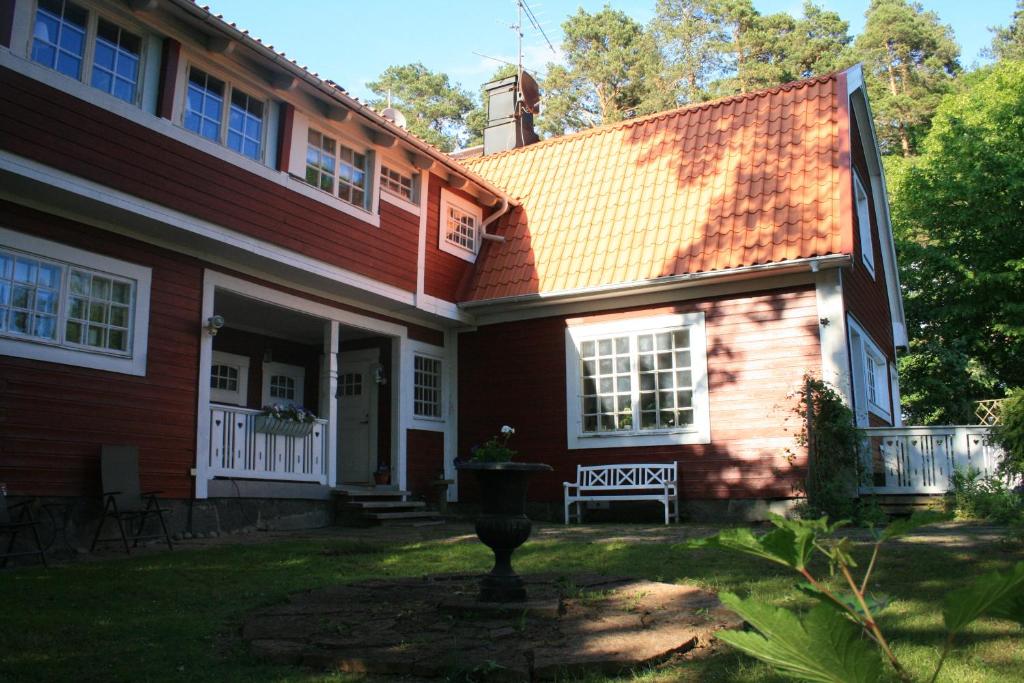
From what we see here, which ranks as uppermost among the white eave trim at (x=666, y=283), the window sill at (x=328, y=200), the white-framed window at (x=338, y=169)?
the white-framed window at (x=338, y=169)

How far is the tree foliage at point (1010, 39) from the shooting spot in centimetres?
3359

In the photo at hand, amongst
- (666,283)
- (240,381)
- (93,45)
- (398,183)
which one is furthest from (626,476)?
(93,45)

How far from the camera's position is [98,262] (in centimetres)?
868

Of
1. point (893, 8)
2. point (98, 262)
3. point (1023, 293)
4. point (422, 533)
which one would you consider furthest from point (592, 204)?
point (893, 8)

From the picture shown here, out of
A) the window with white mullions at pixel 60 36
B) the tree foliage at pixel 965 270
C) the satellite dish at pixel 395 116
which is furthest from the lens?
the tree foliage at pixel 965 270

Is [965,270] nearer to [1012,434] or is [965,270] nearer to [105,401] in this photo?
[1012,434]

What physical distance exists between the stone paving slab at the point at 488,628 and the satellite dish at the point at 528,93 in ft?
43.8

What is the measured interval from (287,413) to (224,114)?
3.65 m

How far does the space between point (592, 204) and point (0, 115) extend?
828 cm

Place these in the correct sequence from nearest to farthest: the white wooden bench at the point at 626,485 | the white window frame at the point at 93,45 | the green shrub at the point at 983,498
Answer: the white window frame at the point at 93,45
the green shrub at the point at 983,498
the white wooden bench at the point at 626,485

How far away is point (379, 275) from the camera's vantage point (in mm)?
11734

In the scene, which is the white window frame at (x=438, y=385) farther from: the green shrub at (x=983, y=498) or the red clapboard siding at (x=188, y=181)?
the green shrub at (x=983, y=498)

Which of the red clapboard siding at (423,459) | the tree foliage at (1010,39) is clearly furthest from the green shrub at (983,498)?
the tree foliage at (1010,39)

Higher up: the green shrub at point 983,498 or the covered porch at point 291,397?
the covered porch at point 291,397
